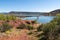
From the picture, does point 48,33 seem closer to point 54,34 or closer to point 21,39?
point 54,34

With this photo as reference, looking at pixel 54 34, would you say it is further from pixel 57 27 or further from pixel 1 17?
pixel 1 17

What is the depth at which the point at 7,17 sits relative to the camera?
165 ft

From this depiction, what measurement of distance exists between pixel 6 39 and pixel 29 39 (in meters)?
2.48

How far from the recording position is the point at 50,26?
71.3ft

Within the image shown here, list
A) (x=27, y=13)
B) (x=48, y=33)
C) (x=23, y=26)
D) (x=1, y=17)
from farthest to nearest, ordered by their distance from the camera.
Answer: (x=27, y=13), (x=1, y=17), (x=23, y=26), (x=48, y=33)

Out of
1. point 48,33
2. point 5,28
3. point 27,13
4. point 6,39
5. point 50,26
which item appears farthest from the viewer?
point 27,13

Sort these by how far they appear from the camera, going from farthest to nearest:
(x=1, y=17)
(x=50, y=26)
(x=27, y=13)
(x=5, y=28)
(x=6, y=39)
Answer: (x=27, y=13), (x=1, y=17), (x=5, y=28), (x=50, y=26), (x=6, y=39)

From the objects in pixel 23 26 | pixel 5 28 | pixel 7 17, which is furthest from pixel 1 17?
pixel 5 28

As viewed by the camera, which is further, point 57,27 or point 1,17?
point 1,17

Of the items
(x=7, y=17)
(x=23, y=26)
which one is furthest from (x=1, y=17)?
(x=23, y=26)

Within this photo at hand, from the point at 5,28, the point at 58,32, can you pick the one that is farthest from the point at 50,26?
the point at 5,28

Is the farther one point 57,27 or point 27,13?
point 27,13

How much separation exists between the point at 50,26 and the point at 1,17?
29.7 m

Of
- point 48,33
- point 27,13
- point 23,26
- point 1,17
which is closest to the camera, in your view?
point 48,33
